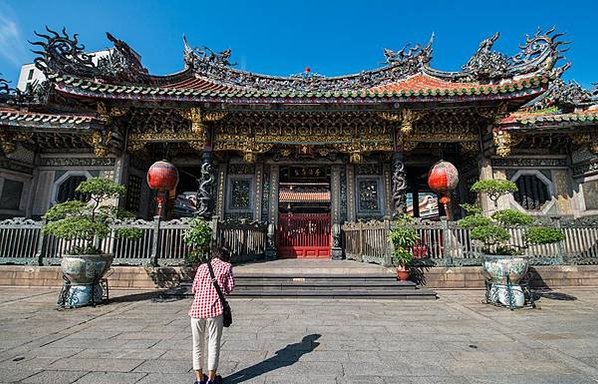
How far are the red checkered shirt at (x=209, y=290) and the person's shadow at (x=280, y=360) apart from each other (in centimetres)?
71

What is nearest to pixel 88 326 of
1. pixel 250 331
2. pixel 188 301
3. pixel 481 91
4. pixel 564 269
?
pixel 188 301

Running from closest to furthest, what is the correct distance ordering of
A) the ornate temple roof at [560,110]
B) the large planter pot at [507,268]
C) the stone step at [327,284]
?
the large planter pot at [507,268] → the stone step at [327,284] → the ornate temple roof at [560,110]

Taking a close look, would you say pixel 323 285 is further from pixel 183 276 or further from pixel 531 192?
pixel 531 192

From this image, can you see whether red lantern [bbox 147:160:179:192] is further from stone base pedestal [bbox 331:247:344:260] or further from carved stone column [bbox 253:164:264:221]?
stone base pedestal [bbox 331:247:344:260]

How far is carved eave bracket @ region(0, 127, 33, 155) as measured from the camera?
28.2 ft

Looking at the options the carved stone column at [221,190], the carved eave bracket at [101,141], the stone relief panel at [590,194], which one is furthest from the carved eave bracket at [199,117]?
the stone relief panel at [590,194]

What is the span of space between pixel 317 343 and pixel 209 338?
162 cm

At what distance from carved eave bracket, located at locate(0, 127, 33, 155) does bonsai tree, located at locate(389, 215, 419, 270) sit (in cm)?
1140

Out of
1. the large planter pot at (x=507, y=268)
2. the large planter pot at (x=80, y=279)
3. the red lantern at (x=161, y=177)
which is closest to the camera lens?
the large planter pot at (x=80, y=279)

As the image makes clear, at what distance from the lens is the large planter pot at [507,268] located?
18.5 feet

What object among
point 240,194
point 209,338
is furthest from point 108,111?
point 209,338

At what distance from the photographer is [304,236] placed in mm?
10859

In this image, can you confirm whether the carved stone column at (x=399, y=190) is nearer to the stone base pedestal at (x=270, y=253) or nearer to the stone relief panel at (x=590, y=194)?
the stone base pedestal at (x=270, y=253)

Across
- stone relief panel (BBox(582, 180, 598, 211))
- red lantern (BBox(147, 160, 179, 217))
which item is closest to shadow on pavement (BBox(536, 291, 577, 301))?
stone relief panel (BBox(582, 180, 598, 211))
